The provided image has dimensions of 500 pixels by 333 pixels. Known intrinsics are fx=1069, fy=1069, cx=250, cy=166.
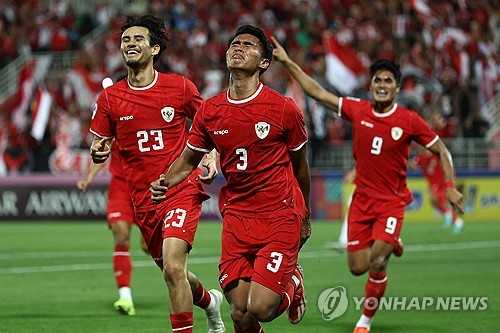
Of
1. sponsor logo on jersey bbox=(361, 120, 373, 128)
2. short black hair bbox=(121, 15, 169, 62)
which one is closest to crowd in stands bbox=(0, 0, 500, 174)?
sponsor logo on jersey bbox=(361, 120, 373, 128)

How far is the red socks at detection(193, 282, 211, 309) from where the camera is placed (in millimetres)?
9539

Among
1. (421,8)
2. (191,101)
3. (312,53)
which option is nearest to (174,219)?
(191,101)

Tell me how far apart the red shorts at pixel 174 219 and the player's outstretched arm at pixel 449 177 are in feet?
7.55

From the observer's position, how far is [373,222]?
10945 mm

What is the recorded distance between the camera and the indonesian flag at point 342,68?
26.5 metres

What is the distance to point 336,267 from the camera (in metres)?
16.3

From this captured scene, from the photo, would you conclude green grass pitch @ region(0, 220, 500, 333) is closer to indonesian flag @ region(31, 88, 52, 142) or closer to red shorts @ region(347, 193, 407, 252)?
red shorts @ region(347, 193, 407, 252)

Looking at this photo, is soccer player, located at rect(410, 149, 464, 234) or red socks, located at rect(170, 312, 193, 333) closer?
red socks, located at rect(170, 312, 193, 333)

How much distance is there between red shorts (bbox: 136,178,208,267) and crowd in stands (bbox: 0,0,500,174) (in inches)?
602

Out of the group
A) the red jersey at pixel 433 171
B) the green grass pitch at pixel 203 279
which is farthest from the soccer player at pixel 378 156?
the red jersey at pixel 433 171

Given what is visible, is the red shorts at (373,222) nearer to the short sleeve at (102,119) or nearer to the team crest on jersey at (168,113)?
the team crest on jersey at (168,113)

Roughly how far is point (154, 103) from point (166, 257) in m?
1.48

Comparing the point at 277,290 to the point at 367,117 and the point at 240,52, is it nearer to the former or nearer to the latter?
the point at 240,52

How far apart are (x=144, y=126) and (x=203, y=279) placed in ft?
18.3
